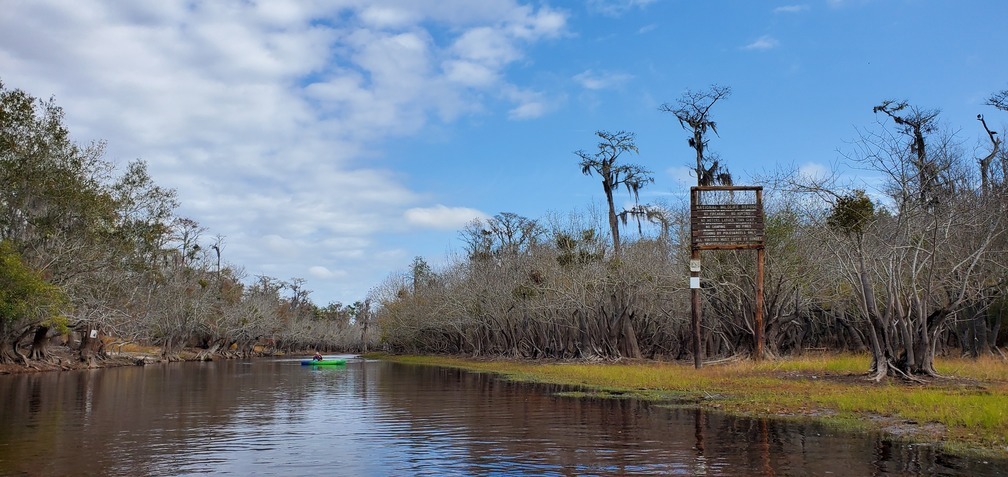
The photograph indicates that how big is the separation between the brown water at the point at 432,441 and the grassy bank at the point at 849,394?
1.14 metres

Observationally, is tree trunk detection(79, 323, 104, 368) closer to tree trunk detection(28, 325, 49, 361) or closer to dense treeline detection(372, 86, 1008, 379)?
tree trunk detection(28, 325, 49, 361)

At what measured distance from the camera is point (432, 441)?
1320 cm

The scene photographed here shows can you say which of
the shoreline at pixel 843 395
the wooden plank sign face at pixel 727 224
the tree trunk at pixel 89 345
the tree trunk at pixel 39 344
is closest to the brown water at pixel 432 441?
the shoreline at pixel 843 395

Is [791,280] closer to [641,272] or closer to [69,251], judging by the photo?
[641,272]

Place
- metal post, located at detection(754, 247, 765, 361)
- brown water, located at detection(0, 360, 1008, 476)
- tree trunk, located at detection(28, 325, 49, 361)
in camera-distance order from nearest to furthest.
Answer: brown water, located at detection(0, 360, 1008, 476) < metal post, located at detection(754, 247, 765, 361) < tree trunk, located at detection(28, 325, 49, 361)

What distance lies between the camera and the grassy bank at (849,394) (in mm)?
12266

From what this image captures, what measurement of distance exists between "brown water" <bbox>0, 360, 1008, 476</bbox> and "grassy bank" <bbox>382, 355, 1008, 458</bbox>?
44.8 inches

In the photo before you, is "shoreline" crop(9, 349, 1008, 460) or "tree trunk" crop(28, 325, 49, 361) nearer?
"shoreline" crop(9, 349, 1008, 460)

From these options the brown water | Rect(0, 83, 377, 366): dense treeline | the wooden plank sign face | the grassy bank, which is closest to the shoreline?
the grassy bank

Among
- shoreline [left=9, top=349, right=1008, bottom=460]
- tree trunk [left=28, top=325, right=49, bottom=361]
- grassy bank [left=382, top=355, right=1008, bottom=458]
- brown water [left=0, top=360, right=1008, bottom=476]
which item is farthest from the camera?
tree trunk [left=28, top=325, right=49, bottom=361]

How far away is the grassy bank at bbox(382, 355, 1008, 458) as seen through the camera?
12.3 metres

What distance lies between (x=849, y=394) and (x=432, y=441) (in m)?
10.6

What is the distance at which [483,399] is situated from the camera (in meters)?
22.2

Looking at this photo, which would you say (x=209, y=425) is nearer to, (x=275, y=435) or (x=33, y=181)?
(x=275, y=435)
